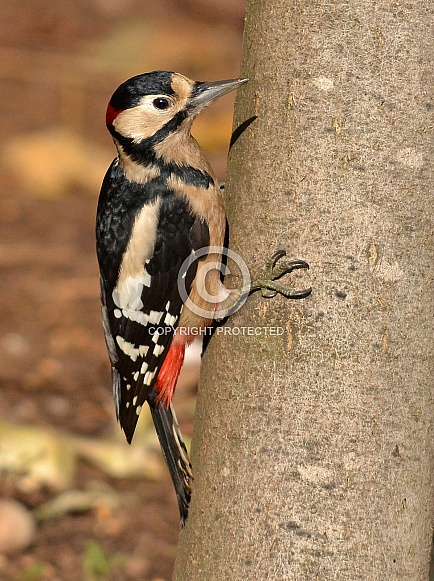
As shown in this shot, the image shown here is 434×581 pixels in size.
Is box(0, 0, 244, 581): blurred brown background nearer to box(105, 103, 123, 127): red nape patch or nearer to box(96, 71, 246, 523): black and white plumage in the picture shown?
box(96, 71, 246, 523): black and white plumage

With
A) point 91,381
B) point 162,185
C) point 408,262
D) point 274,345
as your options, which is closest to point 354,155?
point 408,262

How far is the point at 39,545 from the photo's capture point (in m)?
4.03

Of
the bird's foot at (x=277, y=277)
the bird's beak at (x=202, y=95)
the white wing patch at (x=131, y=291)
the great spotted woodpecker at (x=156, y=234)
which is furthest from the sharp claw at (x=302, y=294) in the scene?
the bird's beak at (x=202, y=95)

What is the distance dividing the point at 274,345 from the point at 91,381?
3.50 meters

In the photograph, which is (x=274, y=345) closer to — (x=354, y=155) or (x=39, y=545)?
(x=354, y=155)

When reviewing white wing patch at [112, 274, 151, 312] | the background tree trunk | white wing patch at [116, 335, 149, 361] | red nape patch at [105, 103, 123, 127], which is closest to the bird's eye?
red nape patch at [105, 103, 123, 127]

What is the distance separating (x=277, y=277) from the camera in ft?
7.39

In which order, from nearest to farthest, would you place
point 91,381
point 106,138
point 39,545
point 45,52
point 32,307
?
point 39,545, point 91,381, point 32,307, point 106,138, point 45,52

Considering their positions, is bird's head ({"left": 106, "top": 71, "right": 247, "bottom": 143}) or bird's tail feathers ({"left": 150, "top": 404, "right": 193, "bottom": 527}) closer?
bird's tail feathers ({"left": 150, "top": 404, "right": 193, "bottom": 527})

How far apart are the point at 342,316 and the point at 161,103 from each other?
3.58 ft

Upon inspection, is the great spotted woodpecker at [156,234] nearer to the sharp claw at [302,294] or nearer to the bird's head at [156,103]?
the bird's head at [156,103]

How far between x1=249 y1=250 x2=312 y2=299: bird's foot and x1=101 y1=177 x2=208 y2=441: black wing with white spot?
1.96 ft

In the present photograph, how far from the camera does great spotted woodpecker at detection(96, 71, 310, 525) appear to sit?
2908 mm

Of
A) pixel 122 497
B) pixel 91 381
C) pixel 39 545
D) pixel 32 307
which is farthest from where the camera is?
pixel 32 307
